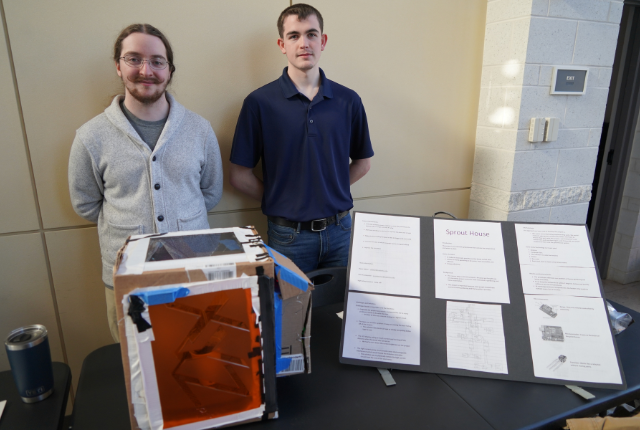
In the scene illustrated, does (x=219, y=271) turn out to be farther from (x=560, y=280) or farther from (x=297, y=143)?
(x=297, y=143)

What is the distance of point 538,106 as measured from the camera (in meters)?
2.44

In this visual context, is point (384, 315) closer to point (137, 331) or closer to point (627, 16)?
point (137, 331)

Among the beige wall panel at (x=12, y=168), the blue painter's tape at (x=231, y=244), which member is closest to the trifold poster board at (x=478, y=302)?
the blue painter's tape at (x=231, y=244)

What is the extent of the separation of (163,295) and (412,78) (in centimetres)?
Answer: 216

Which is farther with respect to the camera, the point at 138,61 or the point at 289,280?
the point at 138,61

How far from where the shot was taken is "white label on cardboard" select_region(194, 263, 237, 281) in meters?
0.83

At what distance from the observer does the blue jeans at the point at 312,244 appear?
2.07 metres

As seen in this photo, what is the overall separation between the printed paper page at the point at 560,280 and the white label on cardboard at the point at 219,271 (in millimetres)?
883

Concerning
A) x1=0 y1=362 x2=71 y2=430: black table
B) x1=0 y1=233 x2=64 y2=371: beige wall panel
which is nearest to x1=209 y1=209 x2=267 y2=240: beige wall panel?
x1=0 y1=233 x2=64 y2=371: beige wall panel

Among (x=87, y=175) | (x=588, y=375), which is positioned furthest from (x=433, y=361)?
(x=87, y=175)

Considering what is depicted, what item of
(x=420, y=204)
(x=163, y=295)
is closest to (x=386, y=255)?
(x=163, y=295)

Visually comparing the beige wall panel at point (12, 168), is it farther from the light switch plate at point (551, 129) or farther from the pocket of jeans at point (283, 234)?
the light switch plate at point (551, 129)

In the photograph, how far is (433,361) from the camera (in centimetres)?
111

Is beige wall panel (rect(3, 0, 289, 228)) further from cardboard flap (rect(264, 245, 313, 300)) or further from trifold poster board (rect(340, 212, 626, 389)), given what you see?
cardboard flap (rect(264, 245, 313, 300))
